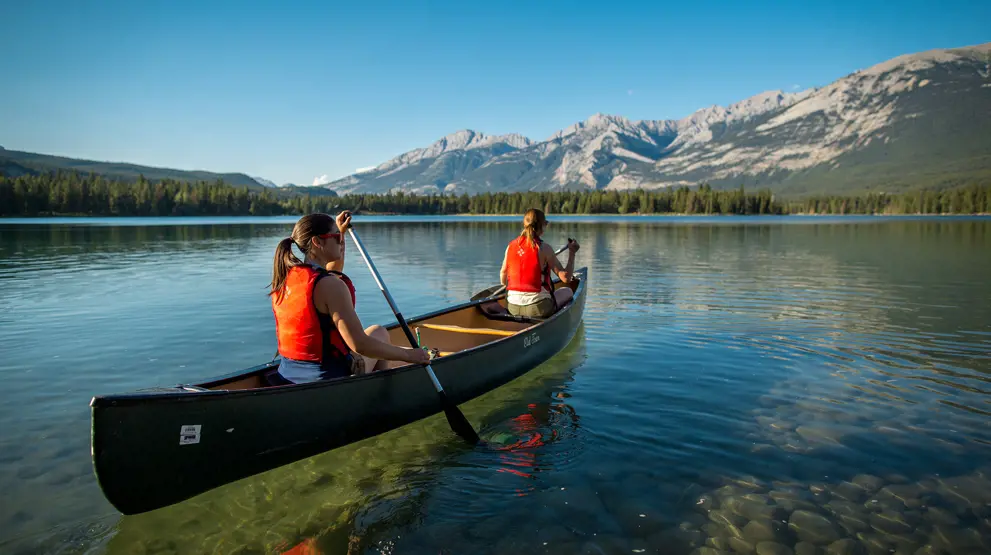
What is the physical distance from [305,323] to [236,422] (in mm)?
1174

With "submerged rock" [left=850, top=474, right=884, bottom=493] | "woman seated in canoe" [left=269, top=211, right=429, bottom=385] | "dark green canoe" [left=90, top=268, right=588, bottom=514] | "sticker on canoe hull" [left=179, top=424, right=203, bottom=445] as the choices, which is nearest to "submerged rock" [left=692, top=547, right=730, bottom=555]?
"submerged rock" [left=850, top=474, right=884, bottom=493]

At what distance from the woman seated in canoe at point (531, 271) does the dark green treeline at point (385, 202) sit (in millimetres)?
113249

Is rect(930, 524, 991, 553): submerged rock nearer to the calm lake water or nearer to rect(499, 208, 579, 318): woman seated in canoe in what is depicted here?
the calm lake water

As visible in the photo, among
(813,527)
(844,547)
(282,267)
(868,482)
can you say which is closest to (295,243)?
(282,267)

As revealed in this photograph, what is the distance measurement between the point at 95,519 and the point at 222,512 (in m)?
1.15

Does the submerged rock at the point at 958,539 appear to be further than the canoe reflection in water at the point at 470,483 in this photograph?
No

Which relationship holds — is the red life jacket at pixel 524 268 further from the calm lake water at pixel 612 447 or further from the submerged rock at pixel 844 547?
the submerged rock at pixel 844 547

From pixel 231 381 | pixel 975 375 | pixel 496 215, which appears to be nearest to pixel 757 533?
pixel 231 381

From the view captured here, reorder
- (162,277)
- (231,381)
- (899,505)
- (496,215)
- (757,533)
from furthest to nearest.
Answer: (496,215) < (162,277) < (231,381) < (899,505) < (757,533)

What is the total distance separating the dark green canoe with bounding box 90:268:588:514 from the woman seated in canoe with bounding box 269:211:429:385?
0.36 metres

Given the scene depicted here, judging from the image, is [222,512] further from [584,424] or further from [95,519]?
[584,424]

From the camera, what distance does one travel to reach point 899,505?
5.81 metres

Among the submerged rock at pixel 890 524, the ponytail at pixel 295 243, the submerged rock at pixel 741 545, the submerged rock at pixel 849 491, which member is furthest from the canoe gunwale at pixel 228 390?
the submerged rock at pixel 890 524

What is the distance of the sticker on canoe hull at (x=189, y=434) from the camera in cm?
532
